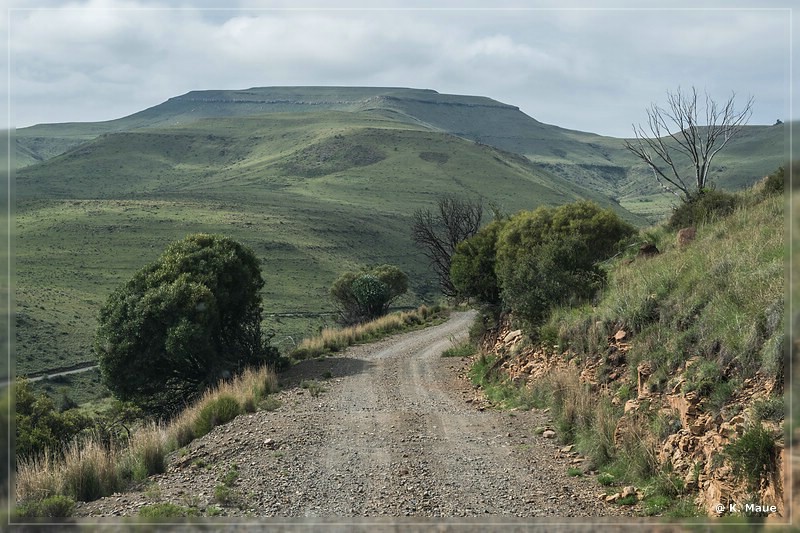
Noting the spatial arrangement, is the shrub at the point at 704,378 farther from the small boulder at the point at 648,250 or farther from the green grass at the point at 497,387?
the small boulder at the point at 648,250

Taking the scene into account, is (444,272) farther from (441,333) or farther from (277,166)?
(277,166)

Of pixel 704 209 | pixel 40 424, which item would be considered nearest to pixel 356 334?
pixel 40 424

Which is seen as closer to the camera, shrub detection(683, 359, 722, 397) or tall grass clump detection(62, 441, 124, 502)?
shrub detection(683, 359, 722, 397)

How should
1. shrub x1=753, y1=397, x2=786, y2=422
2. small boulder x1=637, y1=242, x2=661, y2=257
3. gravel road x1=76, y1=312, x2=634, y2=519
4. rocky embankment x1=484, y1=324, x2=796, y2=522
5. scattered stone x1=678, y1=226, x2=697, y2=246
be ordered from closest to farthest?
1. rocky embankment x1=484, y1=324, x2=796, y2=522
2. shrub x1=753, y1=397, x2=786, y2=422
3. gravel road x1=76, y1=312, x2=634, y2=519
4. scattered stone x1=678, y1=226, x2=697, y2=246
5. small boulder x1=637, y1=242, x2=661, y2=257

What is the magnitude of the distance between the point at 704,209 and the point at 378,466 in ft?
35.0

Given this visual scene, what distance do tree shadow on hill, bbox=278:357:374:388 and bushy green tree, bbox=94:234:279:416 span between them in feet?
3.04

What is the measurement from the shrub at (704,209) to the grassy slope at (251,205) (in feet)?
118

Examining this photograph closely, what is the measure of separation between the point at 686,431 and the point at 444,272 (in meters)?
33.6

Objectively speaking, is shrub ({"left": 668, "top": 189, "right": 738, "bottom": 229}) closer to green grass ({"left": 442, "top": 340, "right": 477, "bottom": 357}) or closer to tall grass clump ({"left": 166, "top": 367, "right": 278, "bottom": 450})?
green grass ({"left": 442, "top": 340, "right": 477, "bottom": 357})

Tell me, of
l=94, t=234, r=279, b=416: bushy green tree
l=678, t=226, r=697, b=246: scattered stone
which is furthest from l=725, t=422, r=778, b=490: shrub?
l=94, t=234, r=279, b=416: bushy green tree

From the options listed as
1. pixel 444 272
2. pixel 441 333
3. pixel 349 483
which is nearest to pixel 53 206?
pixel 444 272

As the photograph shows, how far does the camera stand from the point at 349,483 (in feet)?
27.6

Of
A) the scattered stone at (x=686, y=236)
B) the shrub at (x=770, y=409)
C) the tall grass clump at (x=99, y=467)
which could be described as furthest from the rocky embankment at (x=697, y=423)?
the tall grass clump at (x=99, y=467)

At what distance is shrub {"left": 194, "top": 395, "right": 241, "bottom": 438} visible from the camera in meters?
12.5
